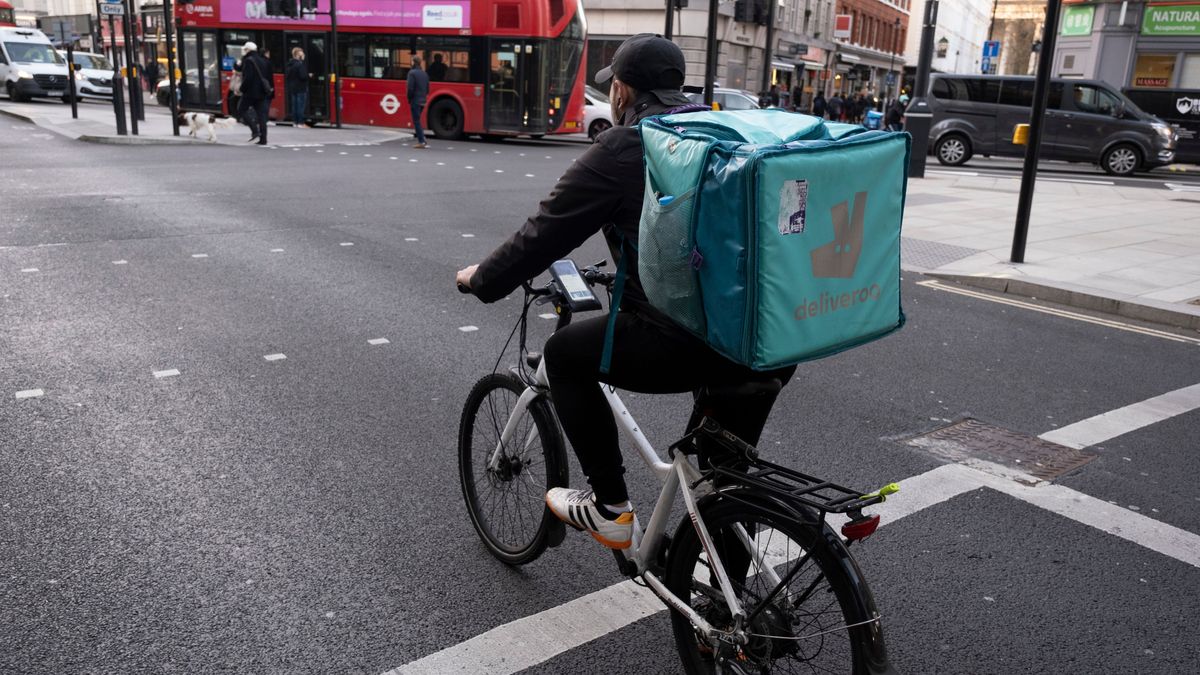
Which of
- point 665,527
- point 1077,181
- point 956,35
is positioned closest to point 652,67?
point 665,527

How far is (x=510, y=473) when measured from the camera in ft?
11.9

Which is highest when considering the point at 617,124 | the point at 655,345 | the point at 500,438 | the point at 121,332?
the point at 617,124

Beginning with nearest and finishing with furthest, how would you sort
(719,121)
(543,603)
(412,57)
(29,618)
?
1. (719,121)
2. (29,618)
3. (543,603)
4. (412,57)

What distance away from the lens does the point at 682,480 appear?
2742 millimetres

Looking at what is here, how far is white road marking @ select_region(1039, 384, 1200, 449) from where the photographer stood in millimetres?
5262

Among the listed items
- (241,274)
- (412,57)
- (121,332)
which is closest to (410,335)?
(121,332)

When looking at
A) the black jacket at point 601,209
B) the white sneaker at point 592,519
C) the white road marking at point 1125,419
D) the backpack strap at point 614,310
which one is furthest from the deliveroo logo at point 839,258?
the white road marking at point 1125,419

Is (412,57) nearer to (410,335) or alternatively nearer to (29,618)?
(410,335)

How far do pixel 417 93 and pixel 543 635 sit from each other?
2057 centimetres

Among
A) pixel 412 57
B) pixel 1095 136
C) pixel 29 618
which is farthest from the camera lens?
pixel 412 57

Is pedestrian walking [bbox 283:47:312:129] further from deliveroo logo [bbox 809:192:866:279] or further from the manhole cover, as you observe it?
deliveroo logo [bbox 809:192:866:279]

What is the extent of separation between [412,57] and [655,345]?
23.3 m

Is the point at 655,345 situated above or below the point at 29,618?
above

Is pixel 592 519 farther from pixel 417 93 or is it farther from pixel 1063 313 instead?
pixel 417 93
